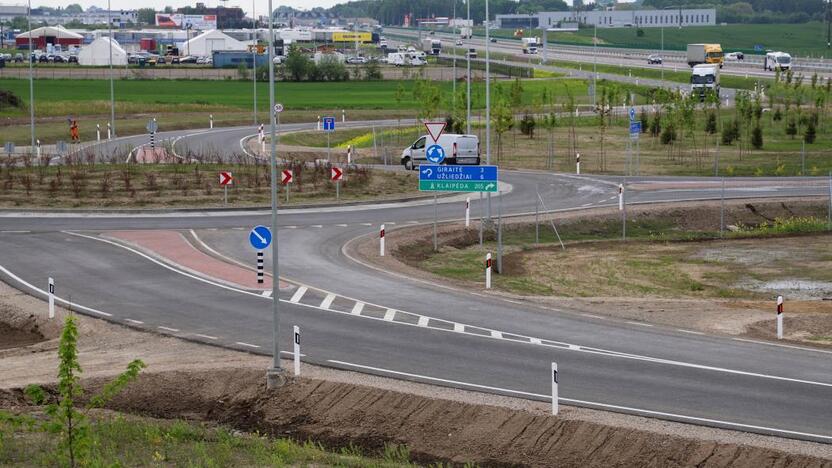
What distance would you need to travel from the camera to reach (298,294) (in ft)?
107

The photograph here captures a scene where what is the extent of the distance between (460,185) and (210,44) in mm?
159543

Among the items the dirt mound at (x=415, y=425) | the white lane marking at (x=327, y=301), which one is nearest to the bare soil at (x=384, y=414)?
the dirt mound at (x=415, y=425)

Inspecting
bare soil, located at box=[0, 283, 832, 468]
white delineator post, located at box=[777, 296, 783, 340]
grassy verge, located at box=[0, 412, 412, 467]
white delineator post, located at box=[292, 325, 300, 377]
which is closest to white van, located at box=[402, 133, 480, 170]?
white delineator post, located at box=[777, 296, 783, 340]

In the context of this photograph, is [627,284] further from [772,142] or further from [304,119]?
[304,119]

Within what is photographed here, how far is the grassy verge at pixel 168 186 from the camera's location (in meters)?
50.0

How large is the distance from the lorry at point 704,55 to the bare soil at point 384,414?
120 metres

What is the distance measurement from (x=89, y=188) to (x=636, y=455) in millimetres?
37228

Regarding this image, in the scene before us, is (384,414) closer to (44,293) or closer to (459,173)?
(44,293)

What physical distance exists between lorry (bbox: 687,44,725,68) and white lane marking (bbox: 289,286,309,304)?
373 ft

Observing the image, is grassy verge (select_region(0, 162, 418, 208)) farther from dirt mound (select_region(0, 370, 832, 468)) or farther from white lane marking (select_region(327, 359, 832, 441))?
white lane marking (select_region(327, 359, 832, 441))

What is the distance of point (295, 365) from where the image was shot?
2428 centimetres

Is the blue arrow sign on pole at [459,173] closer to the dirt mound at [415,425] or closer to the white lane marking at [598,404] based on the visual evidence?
the white lane marking at [598,404]

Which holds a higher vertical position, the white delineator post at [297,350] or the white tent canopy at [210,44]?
the white tent canopy at [210,44]

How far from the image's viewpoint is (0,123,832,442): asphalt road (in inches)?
882
